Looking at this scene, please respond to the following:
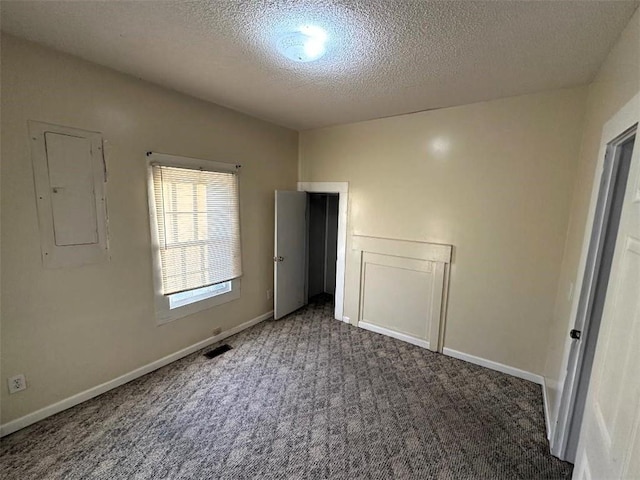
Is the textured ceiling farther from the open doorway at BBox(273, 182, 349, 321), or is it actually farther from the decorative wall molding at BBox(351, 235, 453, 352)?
the decorative wall molding at BBox(351, 235, 453, 352)

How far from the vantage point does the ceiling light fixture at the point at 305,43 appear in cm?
160

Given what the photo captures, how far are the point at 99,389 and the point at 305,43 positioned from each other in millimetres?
2954

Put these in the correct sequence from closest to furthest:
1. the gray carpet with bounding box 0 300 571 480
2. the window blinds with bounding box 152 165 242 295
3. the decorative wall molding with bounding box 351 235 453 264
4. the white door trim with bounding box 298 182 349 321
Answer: the gray carpet with bounding box 0 300 571 480 < the window blinds with bounding box 152 165 242 295 < the decorative wall molding with bounding box 351 235 453 264 < the white door trim with bounding box 298 182 349 321

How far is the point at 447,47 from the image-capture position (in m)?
1.73

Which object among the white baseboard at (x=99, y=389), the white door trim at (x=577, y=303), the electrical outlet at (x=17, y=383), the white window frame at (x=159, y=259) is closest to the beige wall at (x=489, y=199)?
the white door trim at (x=577, y=303)

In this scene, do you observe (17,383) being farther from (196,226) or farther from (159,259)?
(196,226)

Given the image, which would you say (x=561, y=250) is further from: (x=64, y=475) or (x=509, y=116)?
(x=64, y=475)

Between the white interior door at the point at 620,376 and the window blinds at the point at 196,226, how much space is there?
2877 mm

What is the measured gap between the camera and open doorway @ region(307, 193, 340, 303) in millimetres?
4766

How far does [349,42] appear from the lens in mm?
1710

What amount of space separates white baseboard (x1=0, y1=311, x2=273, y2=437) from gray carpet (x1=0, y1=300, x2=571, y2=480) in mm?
52

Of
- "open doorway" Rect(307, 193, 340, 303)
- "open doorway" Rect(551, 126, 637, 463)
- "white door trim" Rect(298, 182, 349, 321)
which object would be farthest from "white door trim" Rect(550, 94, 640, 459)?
"open doorway" Rect(307, 193, 340, 303)

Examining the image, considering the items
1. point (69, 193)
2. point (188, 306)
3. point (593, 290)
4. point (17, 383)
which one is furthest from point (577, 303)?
point (17, 383)

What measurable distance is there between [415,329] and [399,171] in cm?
179
